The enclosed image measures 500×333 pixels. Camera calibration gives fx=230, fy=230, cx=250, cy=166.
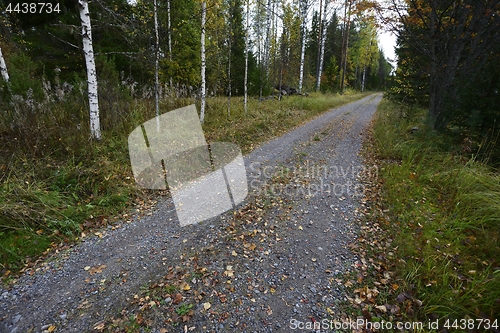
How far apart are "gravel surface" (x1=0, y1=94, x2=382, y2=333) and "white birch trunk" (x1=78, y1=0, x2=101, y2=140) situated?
2944 mm

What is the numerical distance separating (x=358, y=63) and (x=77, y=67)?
42.8m

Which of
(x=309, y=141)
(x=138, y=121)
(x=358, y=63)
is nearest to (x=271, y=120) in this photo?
(x=309, y=141)

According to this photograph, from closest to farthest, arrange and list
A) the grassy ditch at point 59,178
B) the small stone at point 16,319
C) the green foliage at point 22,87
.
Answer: the small stone at point 16,319 → the grassy ditch at point 59,178 → the green foliage at point 22,87

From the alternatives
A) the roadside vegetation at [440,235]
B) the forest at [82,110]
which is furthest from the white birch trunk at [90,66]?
the roadside vegetation at [440,235]

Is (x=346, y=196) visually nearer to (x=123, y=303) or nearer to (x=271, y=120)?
(x=123, y=303)

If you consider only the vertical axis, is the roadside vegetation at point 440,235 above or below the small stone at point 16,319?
above

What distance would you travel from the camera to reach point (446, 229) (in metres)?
3.80

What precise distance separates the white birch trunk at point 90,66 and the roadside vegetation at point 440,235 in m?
6.92

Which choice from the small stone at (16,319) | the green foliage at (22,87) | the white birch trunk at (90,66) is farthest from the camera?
the green foliage at (22,87)

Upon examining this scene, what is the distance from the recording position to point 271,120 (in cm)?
1150

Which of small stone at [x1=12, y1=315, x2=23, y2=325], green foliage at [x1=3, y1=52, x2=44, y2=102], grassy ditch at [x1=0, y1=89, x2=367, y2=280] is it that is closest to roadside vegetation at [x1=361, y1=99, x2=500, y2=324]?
small stone at [x1=12, y1=315, x2=23, y2=325]

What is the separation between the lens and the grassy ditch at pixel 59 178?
12.1 ft

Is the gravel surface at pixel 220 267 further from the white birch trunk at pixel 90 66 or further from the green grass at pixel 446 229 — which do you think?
the white birch trunk at pixel 90 66

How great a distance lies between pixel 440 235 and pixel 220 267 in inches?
138
